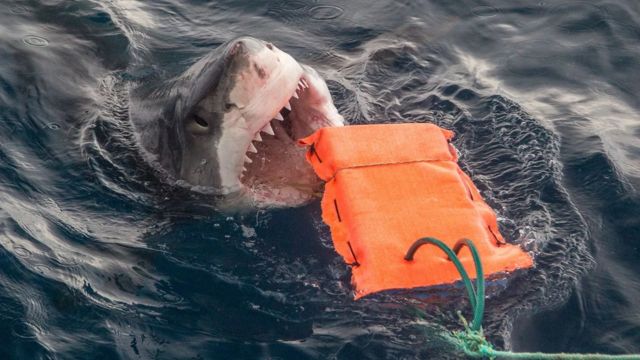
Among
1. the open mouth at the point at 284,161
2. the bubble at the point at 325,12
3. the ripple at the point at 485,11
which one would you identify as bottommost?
the bubble at the point at 325,12

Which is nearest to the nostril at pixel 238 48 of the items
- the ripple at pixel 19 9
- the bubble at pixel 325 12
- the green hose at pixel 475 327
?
the green hose at pixel 475 327

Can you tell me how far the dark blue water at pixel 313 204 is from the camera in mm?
3756

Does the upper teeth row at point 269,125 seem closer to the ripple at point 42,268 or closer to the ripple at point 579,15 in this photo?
the ripple at point 42,268

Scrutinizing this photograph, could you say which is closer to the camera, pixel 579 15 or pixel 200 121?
pixel 200 121

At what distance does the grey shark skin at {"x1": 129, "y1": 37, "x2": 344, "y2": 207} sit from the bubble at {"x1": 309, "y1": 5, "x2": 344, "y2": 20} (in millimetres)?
2286

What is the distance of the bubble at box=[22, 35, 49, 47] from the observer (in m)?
6.12

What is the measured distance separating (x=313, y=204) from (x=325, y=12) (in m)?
2.93

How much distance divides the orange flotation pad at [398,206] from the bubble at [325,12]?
2.63 metres

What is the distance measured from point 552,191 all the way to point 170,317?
2157 mm

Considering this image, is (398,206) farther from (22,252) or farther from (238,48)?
(22,252)

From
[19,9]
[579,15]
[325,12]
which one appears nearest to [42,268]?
[19,9]

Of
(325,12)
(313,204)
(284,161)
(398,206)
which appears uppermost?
(398,206)

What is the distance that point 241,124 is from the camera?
13.4ft

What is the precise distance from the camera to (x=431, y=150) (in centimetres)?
432
